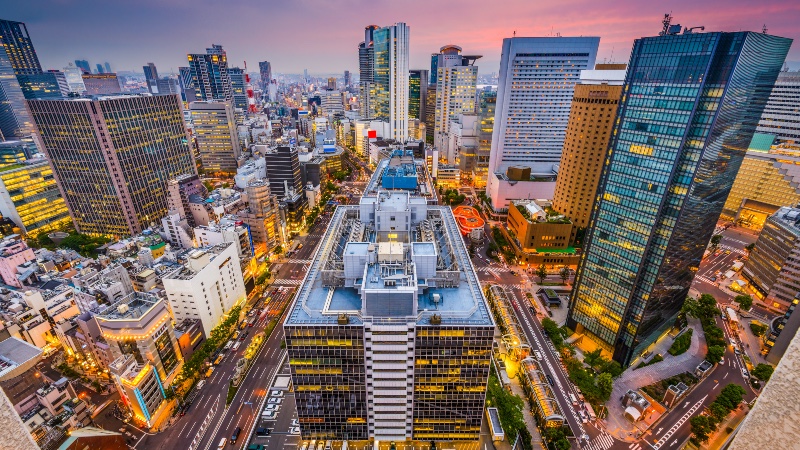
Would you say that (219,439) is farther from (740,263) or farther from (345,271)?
(740,263)

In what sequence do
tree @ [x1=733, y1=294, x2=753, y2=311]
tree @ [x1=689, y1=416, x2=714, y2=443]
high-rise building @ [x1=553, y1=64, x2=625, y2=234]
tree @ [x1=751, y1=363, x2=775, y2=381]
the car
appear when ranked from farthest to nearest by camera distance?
high-rise building @ [x1=553, y1=64, x2=625, y2=234]
tree @ [x1=733, y1=294, x2=753, y2=311]
tree @ [x1=751, y1=363, x2=775, y2=381]
the car
tree @ [x1=689, y1=416, x2=714, y2=443]

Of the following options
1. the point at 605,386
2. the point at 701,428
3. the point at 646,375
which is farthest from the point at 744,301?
the point at 605,386

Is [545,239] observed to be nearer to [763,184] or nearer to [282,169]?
[763,184]

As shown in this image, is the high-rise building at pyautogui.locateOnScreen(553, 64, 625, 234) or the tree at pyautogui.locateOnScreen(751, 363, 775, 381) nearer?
the tree at pyautogui.locateOnScreen(751, 363, 775, 381)

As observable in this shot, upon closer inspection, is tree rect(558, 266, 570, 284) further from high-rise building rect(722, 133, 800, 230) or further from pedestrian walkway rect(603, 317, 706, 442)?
high-rise building rect(722, 133, 800, 230)

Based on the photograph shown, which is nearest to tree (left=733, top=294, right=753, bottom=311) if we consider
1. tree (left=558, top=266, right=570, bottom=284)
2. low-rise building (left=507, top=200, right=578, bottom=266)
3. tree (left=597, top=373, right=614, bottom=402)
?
low-rise building (left=507, top=200, right=578, bottom=266)

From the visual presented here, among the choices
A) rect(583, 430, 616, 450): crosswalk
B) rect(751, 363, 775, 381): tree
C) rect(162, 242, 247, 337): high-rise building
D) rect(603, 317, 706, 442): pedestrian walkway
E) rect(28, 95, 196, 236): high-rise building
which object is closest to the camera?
rect(583, 430, 616, 450): crosswalk
